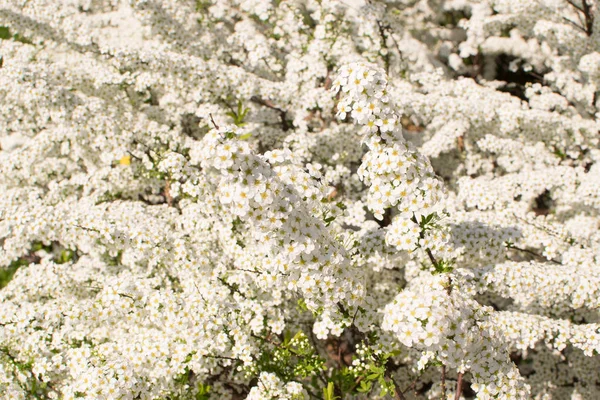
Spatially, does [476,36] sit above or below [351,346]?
above

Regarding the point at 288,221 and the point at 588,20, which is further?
the point at 588,20

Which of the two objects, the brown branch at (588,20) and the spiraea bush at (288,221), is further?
the brown branch at (588,20)

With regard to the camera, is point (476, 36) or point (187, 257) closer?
point (187, 257)

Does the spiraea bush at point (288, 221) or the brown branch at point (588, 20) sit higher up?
the brown branch at point (588, 20)

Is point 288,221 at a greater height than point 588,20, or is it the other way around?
point 288,221

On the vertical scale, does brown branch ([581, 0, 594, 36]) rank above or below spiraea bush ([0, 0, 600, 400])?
above

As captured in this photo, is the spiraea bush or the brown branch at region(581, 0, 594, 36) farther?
the brown branch at region(581, 0, 594, 36)

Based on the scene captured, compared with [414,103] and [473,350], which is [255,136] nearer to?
[414,103]

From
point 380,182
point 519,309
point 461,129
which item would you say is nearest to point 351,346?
point 519,309
